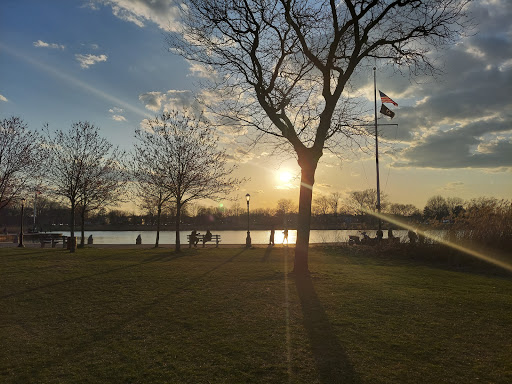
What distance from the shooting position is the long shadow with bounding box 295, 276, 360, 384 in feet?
14.4

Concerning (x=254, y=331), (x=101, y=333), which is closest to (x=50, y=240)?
(x=101, y=333)

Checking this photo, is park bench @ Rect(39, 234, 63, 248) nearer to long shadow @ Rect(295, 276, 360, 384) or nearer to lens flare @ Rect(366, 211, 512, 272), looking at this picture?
long shadow @ Rect(295, 276, 360, 384)

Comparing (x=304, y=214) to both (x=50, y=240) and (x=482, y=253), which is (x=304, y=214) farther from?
(x=50, y=240)

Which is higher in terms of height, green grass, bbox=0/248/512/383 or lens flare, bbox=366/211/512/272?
lens flare, bbox=366/211/512/272

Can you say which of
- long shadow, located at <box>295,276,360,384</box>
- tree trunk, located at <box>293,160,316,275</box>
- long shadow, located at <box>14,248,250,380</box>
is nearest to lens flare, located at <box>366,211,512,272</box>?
tree trunk, located at <box>293,160,316,275</box>

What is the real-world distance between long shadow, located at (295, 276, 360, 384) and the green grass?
0.6 inches

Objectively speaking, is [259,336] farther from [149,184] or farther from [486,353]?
[149,184]

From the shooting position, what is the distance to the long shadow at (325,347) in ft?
14.4

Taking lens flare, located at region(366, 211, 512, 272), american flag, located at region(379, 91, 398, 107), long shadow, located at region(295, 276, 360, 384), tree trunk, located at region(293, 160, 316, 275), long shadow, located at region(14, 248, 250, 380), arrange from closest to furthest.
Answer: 1. long shadow, located at region(295, 276, 360, 384)
2. long shadow, located at region(14, 248, 250, 380)
3. tree trunk, located at region(293, 160, 316, 275)
4. lens flare, located at region(366, 211, 512, 272)
5. american flag, located at region(379, 91, 398, 107)

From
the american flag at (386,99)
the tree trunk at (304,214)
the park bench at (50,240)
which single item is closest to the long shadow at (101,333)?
the tree trunk at (304,214)

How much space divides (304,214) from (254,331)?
605cm

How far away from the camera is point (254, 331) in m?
6.06

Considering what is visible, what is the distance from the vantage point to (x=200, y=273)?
12445mm

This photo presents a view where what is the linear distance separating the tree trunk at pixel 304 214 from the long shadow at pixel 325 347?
3.34 meters
